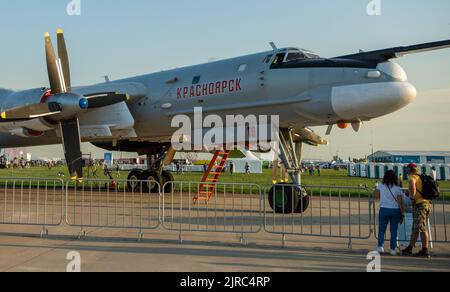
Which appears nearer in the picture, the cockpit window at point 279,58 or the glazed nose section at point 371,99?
the glazed nose section at point 371,99

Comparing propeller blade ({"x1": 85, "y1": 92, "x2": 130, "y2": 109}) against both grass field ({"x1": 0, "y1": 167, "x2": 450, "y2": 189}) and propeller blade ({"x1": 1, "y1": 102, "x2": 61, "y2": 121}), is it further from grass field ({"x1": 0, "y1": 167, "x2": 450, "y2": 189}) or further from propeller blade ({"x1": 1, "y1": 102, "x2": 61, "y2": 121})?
grass field ({"x1": 0, "y1": 167, "x2": 450, "y2": 189})

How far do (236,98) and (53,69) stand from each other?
200 inches

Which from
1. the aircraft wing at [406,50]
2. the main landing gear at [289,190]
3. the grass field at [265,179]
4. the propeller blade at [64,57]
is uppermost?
the propeller blade at [64,57]

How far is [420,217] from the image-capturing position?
6.54 metres

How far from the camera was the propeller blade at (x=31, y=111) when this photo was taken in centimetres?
1205

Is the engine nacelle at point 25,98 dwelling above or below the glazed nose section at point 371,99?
above

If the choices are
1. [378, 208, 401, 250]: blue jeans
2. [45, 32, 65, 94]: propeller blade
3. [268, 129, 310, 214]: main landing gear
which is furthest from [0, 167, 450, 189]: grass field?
[378, 208, 401, 250]: blue jeans

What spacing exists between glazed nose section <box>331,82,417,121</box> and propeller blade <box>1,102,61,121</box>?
707 centimetres

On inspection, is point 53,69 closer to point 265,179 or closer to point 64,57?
point 64,57

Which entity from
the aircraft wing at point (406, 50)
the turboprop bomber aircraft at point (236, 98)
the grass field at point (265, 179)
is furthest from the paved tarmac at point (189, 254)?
the grass field at point (265, 179)

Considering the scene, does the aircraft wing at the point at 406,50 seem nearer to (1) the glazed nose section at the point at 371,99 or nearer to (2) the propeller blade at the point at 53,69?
(1) the glazed nose section at the point at 371,99

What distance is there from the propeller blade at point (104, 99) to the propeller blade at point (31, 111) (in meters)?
1.00
